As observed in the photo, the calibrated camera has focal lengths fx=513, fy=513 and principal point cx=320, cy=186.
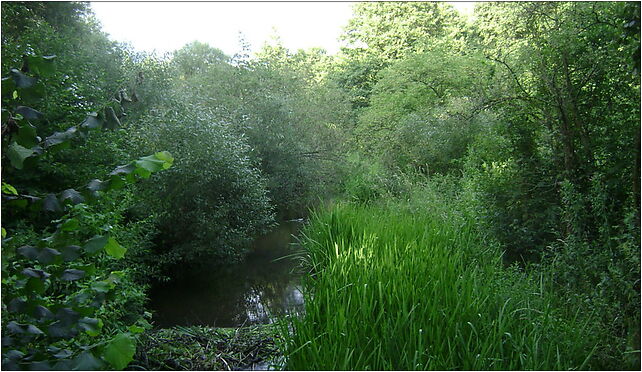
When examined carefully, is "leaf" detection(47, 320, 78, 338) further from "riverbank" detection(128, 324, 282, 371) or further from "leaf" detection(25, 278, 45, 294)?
"riverbank" detection(128, 324, 282, 371)

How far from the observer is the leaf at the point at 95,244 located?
1281mm

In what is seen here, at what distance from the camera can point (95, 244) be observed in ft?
4.26

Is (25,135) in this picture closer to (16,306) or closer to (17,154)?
(17,154)

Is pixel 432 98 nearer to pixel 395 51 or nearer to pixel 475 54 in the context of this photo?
pixel 475 54

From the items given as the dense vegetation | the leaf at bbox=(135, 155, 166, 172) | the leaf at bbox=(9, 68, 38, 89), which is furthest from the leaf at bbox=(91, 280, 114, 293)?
the leaf at bbox=(9, 68, 38, 89)

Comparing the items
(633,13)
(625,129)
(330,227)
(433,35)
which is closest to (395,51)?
(433,35)

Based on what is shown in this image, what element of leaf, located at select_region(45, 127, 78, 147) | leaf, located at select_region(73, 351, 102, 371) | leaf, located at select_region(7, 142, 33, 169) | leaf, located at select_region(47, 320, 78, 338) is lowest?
leaf, located at select_region(73, 351, 102, 371)

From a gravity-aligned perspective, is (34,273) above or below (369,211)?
above

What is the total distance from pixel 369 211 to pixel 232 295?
2.13 metres

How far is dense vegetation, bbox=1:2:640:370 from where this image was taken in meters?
1.37

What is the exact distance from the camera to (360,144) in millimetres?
13633

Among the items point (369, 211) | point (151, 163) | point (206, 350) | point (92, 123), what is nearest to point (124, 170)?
point (151, 163)

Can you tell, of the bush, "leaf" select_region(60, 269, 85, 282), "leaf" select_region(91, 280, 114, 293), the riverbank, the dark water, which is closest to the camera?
"leaf" select_region(60, 269, 85, 282)

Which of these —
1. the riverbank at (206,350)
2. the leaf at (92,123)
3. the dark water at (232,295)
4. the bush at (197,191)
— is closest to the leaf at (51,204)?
the leaf at (92,123)
